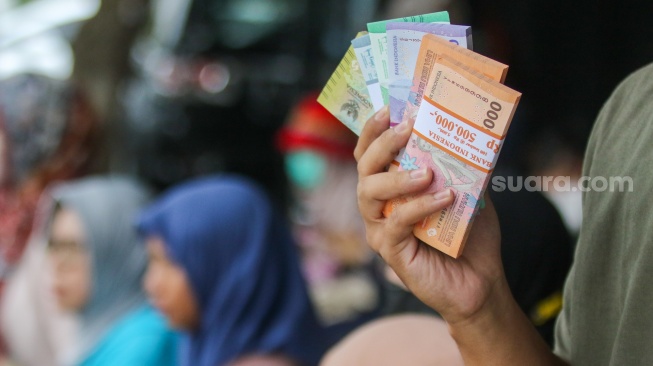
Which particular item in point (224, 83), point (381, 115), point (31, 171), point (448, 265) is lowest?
point (31, 171)

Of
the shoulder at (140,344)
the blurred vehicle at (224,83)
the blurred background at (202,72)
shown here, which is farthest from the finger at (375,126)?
the blurred vehicle at (224,83)

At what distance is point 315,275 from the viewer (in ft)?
13.9

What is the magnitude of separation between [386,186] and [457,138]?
112 mm

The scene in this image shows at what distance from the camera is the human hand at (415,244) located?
46.8 inches

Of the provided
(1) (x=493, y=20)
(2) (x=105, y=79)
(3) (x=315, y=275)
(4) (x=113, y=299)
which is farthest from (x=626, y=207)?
(2) (x=105, y=79)

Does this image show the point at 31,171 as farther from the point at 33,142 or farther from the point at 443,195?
the point at 443,195

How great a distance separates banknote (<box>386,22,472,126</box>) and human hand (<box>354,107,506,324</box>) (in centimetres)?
3

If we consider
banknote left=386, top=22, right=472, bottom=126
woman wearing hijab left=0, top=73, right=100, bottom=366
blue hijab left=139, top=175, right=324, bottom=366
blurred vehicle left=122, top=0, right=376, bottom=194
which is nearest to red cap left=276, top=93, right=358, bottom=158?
blue hijab left=139, top=175, right=324, bottom=366

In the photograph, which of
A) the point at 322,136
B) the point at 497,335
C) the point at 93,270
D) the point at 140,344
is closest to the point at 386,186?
the point at 497,335

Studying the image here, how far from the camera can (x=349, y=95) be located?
130 centimetres

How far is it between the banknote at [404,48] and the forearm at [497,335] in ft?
0.96

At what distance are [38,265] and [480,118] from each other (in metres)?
3.50

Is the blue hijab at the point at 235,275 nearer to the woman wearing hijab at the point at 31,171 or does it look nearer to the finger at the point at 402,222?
the woman wearing hijab at the point at 31,171

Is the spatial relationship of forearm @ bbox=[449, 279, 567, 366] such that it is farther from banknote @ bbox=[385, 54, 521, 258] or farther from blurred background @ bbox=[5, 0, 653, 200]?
blurred background @ bbox=[5, 0, 653, 200]
